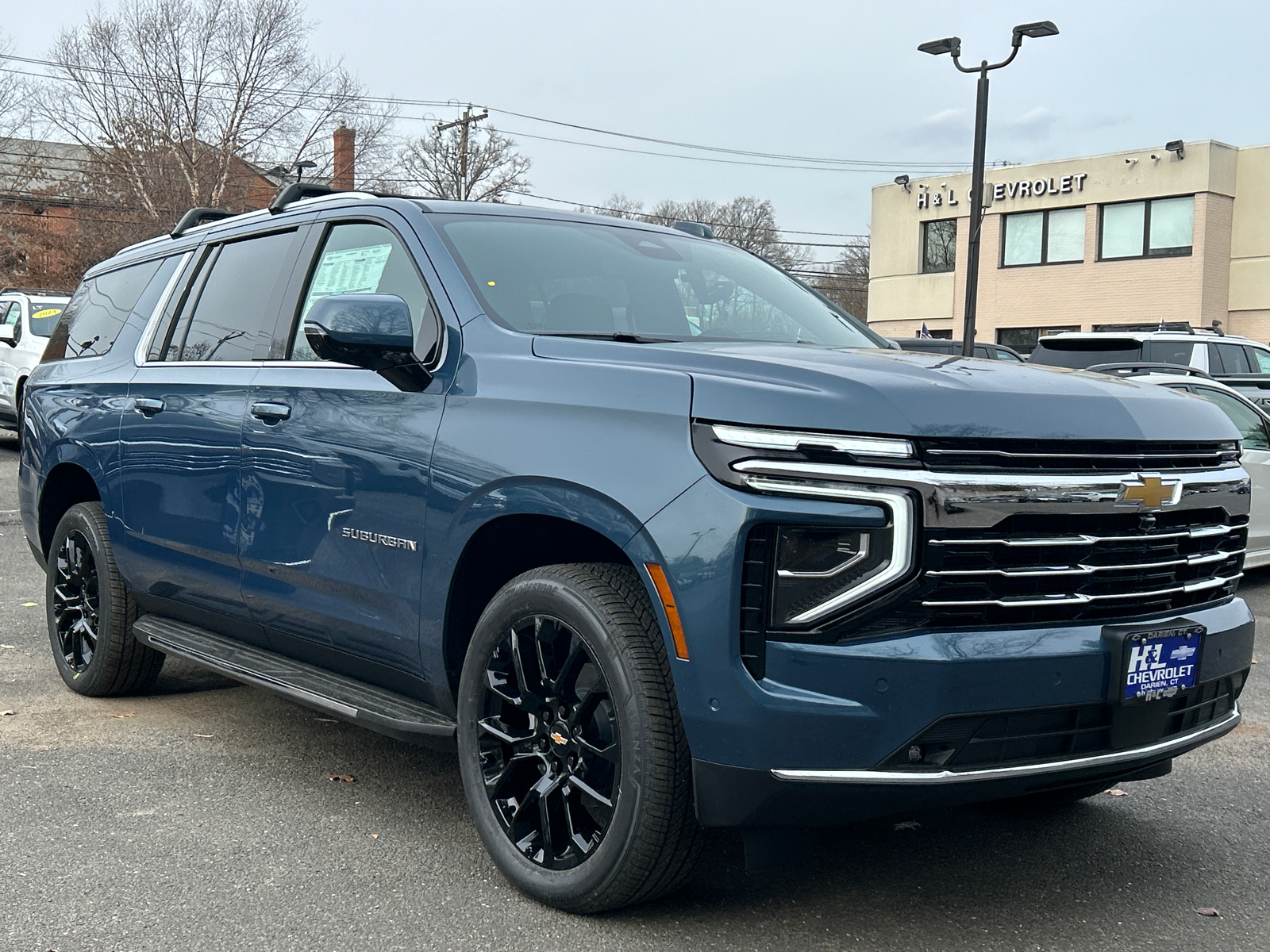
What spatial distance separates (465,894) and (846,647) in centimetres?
133

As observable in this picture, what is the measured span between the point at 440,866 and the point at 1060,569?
73.9 inches

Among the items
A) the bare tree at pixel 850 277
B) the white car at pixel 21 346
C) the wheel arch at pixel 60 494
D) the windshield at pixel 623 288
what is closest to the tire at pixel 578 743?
the windshield at pixel 623 288

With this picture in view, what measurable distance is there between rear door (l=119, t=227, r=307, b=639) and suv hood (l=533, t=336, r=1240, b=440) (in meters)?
1.56

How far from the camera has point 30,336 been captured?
1634cm

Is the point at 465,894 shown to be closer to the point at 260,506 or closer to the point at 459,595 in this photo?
the point at 459,595

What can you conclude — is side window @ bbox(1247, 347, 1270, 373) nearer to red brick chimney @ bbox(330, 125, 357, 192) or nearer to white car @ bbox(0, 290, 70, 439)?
white car @ bbox(0, 290, 70, 439)

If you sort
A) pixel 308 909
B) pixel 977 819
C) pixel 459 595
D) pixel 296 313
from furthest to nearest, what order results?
pixel 296 313
pixel 977 819
pixel 459 595
pixel 308 909

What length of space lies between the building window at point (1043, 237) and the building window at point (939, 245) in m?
1.80

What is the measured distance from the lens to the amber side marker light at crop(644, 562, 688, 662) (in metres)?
2.88

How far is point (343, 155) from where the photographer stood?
4328 cm

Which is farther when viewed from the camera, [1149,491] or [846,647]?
[1149,491]

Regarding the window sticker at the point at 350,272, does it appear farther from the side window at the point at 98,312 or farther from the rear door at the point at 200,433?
the side window at the point at 98,312

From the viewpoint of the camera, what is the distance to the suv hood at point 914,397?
281cm

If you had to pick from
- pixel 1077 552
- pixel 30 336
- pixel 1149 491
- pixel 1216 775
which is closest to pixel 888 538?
pixel 1077 552
